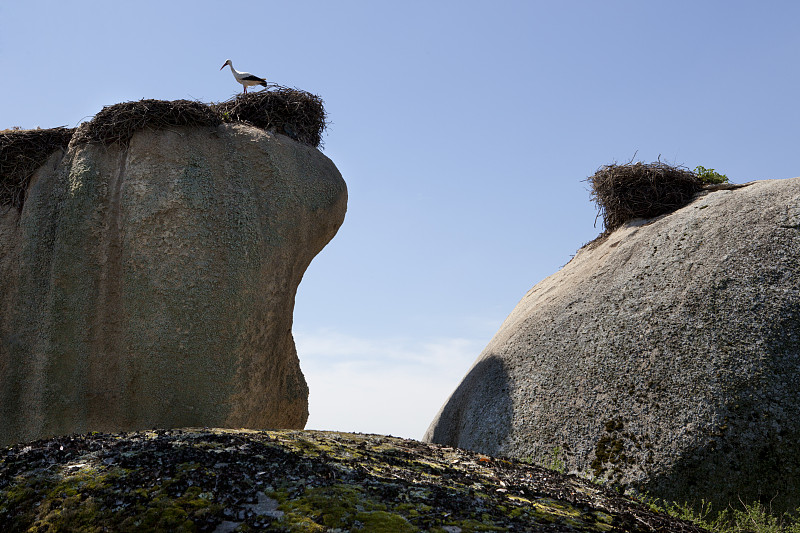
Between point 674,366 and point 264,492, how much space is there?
6581 millimetres

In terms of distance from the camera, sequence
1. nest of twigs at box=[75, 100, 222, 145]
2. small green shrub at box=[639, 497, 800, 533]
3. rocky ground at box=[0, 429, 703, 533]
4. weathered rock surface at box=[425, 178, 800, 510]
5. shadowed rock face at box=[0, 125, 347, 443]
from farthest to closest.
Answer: nest of twigs at box=[75, 100, 222, 145] < shadowed rock face at box=[0, 125, 347, 443] < weathered rock surface at box=[425, 178, 800, 510] < small green shrub at box=[639, 497, 800, 533] < rocky ground at box=[0, 429, 703, 533]

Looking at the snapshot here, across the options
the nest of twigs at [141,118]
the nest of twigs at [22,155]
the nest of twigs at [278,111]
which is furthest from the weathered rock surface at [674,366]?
the nest of twigs at [22,155]

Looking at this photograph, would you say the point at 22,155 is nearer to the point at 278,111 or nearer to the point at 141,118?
the point at 141,118

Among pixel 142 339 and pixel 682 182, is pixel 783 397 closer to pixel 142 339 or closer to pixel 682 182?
pixel 682 182

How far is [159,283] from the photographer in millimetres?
10461

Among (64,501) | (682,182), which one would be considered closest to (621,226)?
(682,182)

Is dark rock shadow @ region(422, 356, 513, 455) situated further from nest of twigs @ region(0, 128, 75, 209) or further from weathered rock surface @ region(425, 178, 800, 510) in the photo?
nest of twigs @ region(0, 128, 75, 209)

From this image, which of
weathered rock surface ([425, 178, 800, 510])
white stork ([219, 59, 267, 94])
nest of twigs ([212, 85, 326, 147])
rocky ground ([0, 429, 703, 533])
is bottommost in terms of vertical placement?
rocky ground ([0, 429, 703, 533])

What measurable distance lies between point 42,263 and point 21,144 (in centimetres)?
265

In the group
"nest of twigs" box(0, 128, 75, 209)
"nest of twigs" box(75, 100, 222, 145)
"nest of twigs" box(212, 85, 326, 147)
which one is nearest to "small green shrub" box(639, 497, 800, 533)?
"nest of twigs" box(212, 85, 326, 147)

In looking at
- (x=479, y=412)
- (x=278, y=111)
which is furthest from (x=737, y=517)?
(x=278, y=111)

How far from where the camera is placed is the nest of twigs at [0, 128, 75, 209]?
40.7 ft

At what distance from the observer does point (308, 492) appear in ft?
17.2

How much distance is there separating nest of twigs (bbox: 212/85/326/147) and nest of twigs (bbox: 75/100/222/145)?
2.36 ft
